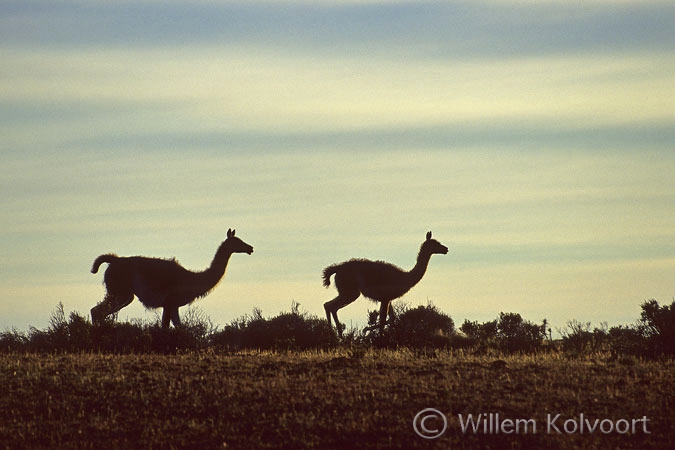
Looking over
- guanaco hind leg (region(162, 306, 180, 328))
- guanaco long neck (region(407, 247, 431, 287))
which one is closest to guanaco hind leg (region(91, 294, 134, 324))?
guanaco hind leg (region(162, 306, 180, 328))

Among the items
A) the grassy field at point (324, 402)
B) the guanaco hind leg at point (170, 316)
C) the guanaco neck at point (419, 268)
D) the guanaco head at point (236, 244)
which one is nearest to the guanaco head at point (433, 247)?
the guanaco neck at point (419, 268)

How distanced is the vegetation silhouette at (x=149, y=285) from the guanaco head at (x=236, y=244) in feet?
5.34

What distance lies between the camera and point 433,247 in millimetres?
30688

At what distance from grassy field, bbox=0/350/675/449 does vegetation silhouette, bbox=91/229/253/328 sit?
5.81 meters

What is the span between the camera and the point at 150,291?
26.3m

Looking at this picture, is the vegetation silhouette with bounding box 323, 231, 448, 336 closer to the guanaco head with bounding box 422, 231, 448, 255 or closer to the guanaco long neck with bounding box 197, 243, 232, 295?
the guanaco head with bounding box 422, 231, 448, 255

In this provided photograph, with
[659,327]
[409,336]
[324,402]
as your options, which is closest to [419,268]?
[409,336]

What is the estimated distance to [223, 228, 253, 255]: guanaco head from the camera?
28.5 metres

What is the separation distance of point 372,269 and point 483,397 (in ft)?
44.4

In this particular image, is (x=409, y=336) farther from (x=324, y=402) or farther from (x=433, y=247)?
(x=324, y=402)

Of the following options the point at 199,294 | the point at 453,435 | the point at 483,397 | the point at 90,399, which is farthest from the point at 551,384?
the point at 199,294

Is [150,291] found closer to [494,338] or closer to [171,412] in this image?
[494,338]

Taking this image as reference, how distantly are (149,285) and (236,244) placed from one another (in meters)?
3.01

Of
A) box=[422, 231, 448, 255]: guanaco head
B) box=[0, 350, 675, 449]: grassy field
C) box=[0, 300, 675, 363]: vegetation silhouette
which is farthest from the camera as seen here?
box=[422, 231, 448, 255]: guanaco head
